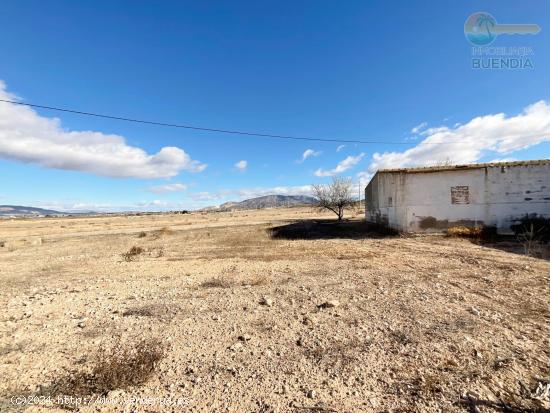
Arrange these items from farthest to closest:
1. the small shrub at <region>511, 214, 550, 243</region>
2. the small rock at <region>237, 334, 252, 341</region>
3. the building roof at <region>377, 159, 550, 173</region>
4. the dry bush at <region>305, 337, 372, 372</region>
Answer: the building roof at <region>377, 159, 550, 173</region>, the small shrub at <region>511, 214, 550, 243</region>, the small rock at <region>237, 334, 252, 341</region>, the dry bush at <region>305, 337, 372, 372</region>

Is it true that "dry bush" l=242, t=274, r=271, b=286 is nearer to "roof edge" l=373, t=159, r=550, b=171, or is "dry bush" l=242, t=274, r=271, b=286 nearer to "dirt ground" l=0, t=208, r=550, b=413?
"dirt ground" l=0, t=208, r=550, b=413

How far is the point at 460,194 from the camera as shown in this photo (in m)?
14.4

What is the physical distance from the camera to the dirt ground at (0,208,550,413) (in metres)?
2.89

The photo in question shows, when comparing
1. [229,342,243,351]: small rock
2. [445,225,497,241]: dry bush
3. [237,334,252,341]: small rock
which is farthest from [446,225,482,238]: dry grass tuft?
[229,342,243,351]: small rock

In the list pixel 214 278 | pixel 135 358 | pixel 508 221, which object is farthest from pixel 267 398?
pixel 508 221

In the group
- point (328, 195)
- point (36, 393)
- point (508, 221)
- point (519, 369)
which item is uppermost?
point (328, 195)

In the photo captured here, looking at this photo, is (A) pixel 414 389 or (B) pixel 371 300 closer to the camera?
(A) pixel 414 389

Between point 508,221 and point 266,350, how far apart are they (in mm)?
15372

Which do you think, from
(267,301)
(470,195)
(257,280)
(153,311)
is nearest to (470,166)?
(470,195)

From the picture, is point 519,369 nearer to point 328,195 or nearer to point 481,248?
point 481,248

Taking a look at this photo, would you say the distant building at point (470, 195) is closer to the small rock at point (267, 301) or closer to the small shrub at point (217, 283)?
the small shrub at point (217, 283)

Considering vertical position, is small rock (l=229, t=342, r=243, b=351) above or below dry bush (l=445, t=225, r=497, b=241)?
below

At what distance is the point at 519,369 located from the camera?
317cm

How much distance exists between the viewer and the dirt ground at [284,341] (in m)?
2.89
